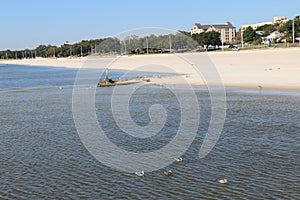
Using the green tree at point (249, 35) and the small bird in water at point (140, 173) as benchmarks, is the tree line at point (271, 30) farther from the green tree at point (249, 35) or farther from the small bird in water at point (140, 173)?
the small bird in water at point (140, 173)

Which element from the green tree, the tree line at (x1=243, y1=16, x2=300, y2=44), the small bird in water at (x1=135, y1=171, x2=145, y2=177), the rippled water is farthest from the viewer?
the green tree

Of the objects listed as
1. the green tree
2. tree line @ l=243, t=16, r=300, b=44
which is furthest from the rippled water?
the green tree

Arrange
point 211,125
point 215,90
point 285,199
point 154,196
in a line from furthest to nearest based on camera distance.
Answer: point 215,90 < point 211,125 < point 154,196 < point 285,199

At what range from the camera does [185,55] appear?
71.3 m

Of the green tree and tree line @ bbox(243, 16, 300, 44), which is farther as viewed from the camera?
the green tree

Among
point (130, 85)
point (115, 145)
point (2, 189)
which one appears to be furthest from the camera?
point (130, 85)

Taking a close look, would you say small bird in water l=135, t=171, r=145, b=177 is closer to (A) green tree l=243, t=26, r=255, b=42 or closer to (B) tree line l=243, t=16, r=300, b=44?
(B) tree line l=243, t=16, r=300, b=44

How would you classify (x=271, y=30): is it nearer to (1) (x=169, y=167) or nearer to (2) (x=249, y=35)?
(2) (x=249, y=35)

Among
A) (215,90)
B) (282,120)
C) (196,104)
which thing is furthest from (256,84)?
(282,120)

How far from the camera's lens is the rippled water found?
921cm

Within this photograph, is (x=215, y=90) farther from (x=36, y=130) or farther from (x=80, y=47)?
(x=80, y=47)

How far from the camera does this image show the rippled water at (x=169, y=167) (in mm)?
9211

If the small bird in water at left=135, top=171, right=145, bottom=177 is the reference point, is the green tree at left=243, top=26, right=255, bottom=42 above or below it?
above

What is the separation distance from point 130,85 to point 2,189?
2932 cm
